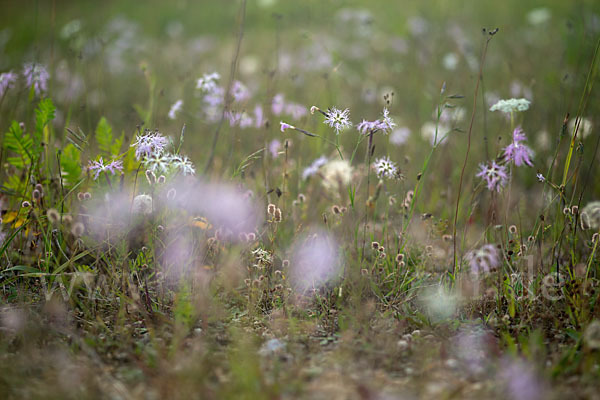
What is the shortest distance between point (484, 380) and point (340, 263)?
0.71 metres

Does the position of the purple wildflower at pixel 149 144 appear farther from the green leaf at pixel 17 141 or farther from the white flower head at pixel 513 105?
the white flower head at pixel 513 105

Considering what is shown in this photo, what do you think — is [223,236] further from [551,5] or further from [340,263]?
[551,5]

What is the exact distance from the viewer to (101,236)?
1.83 metres

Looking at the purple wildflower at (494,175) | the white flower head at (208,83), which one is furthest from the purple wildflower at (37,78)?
the purple wildflower at (494,175)

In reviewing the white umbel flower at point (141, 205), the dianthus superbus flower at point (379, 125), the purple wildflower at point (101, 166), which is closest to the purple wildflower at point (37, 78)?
the purple wildflower at point (101, 166)

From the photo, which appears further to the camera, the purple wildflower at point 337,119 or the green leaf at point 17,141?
the green leaf at point 17,141

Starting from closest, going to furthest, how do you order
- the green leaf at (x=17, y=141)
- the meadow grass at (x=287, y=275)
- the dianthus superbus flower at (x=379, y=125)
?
the meadow grass at (x=287, y=275) → the dianthus superbus flower at (x=379, y=125) → the green leaf at (x=17, y=141)

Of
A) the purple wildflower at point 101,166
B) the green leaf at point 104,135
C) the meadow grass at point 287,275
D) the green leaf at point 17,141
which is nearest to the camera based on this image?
the meadow grass at point 287,275

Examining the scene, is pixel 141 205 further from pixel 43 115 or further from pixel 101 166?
pixel 43 115

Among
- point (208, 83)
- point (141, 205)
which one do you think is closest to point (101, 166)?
point (141, 205)

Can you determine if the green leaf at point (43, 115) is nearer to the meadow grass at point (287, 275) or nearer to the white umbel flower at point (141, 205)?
the meadow grass at point (287, 275)

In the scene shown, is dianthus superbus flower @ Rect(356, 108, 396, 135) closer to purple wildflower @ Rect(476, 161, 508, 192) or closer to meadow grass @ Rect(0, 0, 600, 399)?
meadow grass @ Rect(0, 0, 600, 399)

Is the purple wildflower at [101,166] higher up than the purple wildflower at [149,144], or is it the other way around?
the purple wildflower at [149,144]

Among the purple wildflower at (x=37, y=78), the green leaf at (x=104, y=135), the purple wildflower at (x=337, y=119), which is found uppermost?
the purple wildflower at (x=337, y=119)
